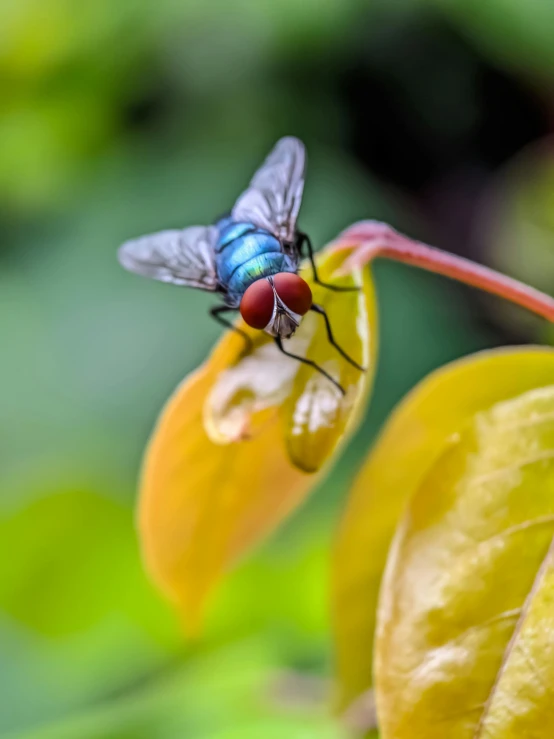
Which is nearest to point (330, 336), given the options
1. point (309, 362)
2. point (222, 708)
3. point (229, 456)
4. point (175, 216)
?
point (309, 362)

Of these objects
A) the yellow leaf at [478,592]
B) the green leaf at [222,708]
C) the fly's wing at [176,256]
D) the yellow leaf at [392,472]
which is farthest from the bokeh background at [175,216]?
the yellow leaf at [478,592]

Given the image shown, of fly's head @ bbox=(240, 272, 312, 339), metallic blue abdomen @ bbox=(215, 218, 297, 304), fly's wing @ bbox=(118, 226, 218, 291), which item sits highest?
fly's wing @ bbox=(118, 226, 218, 291)

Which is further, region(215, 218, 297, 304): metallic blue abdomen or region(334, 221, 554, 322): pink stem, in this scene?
region(215, 218, 297, 304): metallic blue abdomen

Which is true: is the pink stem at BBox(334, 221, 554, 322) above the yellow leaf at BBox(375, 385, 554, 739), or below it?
above

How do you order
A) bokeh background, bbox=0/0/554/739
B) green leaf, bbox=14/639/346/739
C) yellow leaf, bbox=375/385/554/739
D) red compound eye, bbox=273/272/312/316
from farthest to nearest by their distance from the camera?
1. bokeh background, bbox=0/0/554/739
2. green leaf, bbox=14/639/346/739
3. red compound eye, bbox=273/272/312/316
4. yellow leaf, bbox=375/385/554/739

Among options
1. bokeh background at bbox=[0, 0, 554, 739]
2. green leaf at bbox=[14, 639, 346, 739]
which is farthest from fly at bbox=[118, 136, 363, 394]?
bokeh background at bbox=[0, 0, 554, 739]

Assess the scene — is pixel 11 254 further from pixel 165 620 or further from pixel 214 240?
pixel 214 240

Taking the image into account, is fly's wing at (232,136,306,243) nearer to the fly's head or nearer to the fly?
the fly
